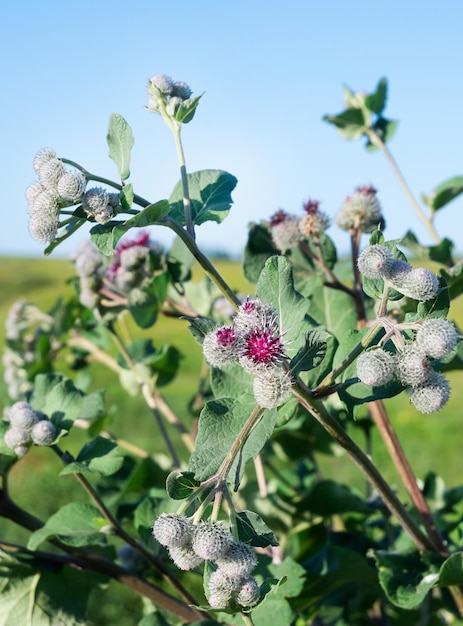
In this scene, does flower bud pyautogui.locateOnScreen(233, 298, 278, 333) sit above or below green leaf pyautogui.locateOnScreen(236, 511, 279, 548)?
above

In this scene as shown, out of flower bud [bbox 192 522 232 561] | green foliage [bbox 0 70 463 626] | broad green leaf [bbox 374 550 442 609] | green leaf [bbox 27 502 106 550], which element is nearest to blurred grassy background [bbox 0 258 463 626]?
green foliage [bbox 0 70 463 626]

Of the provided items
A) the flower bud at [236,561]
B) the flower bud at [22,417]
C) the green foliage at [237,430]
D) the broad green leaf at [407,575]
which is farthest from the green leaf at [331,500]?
the flower bud at [236,561]

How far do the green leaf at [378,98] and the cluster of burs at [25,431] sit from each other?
124 centimetres

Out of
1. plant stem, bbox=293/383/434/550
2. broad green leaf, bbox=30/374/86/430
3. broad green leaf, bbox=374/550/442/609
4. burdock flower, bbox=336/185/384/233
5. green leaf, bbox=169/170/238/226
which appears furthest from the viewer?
burdock flower, bbox=336/185/384/233

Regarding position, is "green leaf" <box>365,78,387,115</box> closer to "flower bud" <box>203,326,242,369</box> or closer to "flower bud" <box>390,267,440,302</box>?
"flower bud" <box>390,267,440,302</box>

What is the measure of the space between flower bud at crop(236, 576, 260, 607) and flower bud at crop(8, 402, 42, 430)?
524mm

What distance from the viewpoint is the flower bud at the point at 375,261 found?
835mm

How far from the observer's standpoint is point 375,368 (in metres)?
0.77

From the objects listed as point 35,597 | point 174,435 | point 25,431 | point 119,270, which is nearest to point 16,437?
point 25,431

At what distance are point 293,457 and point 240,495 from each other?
25 centimetres

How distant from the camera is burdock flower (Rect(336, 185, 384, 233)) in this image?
1.36 metres

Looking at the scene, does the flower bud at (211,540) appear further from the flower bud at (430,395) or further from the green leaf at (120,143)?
the green leaf at (120,143)

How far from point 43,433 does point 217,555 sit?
18.5 inches

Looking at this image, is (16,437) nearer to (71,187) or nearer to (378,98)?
(71,187)
